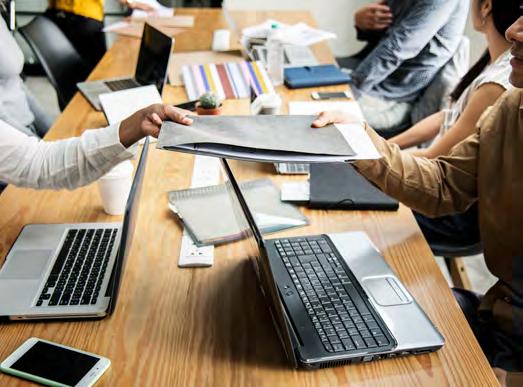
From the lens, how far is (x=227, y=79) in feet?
6.38

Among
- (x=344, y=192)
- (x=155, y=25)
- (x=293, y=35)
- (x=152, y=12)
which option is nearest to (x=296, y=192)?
(x=344, y=192)

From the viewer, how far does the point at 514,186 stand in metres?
1.08

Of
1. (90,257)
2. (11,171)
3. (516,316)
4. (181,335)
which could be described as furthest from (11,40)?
(516,316)

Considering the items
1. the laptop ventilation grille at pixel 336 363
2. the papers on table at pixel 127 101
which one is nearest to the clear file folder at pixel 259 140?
the laptop ventilation grille at pixel 336 363

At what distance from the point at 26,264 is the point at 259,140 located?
54cm

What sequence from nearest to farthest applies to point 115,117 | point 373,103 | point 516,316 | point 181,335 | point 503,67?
point 181,335 → point 516,316 → point 503,67 → point 115,117 → point 373,103

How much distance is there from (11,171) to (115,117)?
0.50 m

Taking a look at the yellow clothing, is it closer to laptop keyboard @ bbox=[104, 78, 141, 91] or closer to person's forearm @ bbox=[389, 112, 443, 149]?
laptop keyboard @ bbox=[104, 78, 141, 91]

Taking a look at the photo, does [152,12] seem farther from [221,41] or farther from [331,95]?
[331,95]

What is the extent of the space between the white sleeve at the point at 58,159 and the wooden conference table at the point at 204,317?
0.08m

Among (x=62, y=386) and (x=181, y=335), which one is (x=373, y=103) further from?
(x=62, y=386)

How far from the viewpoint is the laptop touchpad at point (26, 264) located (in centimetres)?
97

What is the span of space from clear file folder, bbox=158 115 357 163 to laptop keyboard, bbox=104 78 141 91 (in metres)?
1.07

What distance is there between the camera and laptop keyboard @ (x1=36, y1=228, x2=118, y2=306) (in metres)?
0.91
